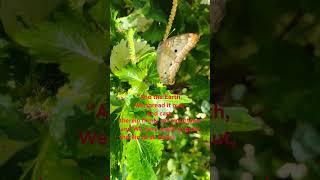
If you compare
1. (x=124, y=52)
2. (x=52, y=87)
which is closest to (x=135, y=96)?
(x=124, y=52)

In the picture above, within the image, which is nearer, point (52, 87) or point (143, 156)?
point (143, 156)

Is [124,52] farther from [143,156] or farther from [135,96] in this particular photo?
[143,156]

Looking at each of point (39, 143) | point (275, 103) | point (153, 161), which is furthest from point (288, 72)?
point (39, 143)

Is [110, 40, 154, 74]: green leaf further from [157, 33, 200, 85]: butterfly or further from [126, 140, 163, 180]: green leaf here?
[126, 140, 163, 180]: green leaf

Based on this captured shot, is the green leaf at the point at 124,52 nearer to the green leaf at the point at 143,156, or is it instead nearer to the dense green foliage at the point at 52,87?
the dense green foliage at the point at 52,87

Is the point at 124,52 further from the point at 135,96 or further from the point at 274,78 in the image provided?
the point at 274,78

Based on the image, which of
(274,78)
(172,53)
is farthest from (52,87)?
(274,78)

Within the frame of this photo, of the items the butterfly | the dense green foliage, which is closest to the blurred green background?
the butterfly

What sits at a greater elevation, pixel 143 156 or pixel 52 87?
pixel 52 87

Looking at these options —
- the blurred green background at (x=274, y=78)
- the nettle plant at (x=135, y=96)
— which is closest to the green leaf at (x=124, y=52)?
the nettle plant at (x=135, y=96)
